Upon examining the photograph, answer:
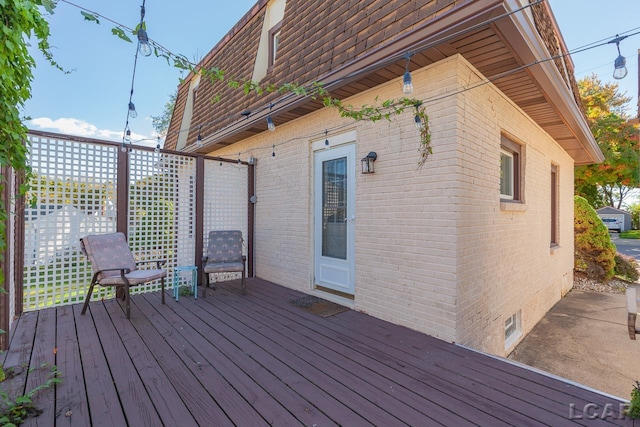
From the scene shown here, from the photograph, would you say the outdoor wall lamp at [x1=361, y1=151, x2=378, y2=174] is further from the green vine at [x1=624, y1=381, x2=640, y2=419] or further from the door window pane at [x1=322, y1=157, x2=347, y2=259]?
the green vine at [x1=624, y1=381, x2=640, y2=419]

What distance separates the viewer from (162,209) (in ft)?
16.4

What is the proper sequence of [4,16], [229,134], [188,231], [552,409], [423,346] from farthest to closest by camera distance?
Result: [229,134] < [188,231] < [423,346] < [552,409] < [4,16]

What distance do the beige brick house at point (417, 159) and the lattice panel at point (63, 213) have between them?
2358 millimetres

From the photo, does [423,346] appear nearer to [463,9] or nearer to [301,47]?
[463,9]

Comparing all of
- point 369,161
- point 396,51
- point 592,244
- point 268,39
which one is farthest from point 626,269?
point 268,39

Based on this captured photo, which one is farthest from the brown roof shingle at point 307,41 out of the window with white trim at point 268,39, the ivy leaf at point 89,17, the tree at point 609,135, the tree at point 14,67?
the tree at point 609,135

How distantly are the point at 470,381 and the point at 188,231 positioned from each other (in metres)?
4.69

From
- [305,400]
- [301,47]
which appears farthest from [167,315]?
[301,47]

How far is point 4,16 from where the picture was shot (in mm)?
1550

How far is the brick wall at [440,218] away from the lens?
123 inches

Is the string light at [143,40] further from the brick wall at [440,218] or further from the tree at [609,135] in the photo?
the tree at [609,135]

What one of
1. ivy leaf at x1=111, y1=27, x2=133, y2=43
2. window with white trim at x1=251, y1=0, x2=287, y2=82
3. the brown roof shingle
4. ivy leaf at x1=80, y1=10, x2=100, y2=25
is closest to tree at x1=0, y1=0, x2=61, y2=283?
ivy leaf at x1=80, y1=10, x2=100, y2=25

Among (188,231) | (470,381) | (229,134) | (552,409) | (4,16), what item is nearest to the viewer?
(4,16)

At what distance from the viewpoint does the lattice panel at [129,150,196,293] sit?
477cm
